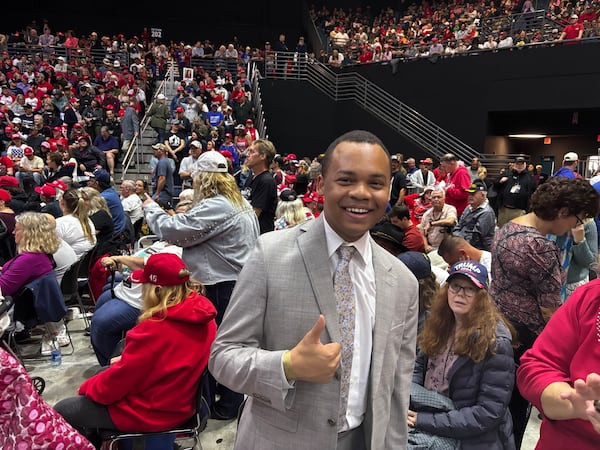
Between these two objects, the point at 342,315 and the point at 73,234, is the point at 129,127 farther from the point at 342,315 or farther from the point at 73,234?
the point at 342,315

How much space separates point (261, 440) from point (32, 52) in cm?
2126

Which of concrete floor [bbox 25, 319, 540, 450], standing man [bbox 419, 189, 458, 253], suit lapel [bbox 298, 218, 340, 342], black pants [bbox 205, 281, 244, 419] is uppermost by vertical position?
suit lapel [bbox 298, 218, 340, 342]

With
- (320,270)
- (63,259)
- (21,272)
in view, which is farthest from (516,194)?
(320,270)

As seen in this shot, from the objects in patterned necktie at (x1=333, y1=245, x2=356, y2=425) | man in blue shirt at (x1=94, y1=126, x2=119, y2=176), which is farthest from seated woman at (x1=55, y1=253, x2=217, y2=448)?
man in blue shirt at (x1=94, y1=126, x2=119, y2=176)

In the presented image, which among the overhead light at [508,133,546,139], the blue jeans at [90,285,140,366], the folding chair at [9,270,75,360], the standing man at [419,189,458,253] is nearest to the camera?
the blue jeans at [90,285,140,366]

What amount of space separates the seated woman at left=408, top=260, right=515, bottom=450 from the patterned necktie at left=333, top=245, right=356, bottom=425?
3.80 ft

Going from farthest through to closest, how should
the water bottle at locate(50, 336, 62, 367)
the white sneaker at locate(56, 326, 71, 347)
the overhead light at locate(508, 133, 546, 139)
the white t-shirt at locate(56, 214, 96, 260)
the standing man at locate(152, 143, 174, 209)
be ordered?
the overhead light at locate(508, 133, 546, 139), the standing man at locate(152, 143, 174, 209), the white t-shirt at locate(56, 214, 96, 260), the white sneaker at locate(56, 326, 71, 347), the water bottle at locate(50, 336, 62, 367)

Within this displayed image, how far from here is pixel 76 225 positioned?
17.3 feet

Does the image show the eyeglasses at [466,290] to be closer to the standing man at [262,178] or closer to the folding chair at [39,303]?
the standing man at [262,178]

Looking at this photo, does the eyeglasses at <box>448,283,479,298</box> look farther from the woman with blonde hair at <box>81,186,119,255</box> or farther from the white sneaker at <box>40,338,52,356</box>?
the woman with blonde hair at <box>81,186,119,255</box>

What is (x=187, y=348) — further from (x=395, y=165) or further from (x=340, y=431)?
(x=395, y=165)

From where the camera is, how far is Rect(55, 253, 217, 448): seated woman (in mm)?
2498

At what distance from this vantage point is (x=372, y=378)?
57.7 inches

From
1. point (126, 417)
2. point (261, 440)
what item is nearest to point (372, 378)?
point (261, 440)
